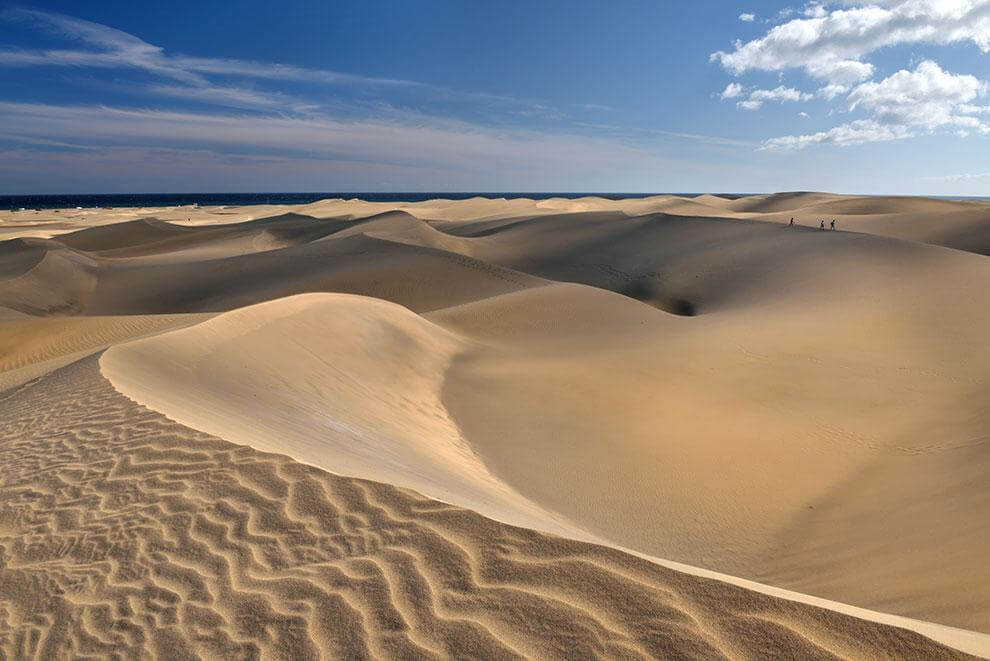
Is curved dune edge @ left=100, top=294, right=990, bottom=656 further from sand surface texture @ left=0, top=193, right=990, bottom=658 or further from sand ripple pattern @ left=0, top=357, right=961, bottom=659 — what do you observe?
sand ripple pattern @ left=0, top=357, right=961, bottom=659

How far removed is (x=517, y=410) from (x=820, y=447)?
428cm

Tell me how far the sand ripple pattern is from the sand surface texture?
2 centimetres

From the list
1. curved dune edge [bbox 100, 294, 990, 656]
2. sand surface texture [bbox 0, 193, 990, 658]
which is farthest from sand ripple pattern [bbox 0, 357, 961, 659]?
curved dune edge [bbox 100, 294, 990, 656]

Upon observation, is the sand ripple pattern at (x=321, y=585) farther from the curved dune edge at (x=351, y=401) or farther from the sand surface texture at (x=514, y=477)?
the curved dune edge at (x=351, y=401)

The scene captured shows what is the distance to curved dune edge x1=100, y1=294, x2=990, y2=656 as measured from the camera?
4.32 metres

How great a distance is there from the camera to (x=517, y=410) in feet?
30.6

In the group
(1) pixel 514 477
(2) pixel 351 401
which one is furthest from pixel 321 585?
(2) pixel 351 401

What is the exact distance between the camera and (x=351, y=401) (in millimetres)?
8266

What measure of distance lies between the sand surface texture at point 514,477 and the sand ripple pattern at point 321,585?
16 millimetres

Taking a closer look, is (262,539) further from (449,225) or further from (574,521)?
(449,225)

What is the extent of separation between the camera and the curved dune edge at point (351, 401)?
4.32m

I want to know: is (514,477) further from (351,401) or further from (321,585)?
(321,585)

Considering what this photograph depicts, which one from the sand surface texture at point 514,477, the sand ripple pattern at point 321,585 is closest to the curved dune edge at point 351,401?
the sand surface texture at point 514,477

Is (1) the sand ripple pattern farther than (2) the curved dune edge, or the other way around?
(2) the curved dune edge
